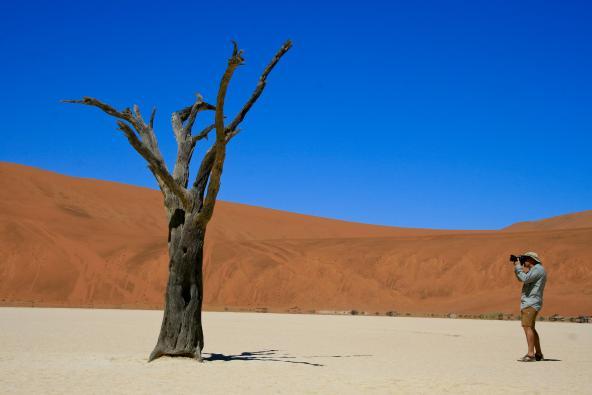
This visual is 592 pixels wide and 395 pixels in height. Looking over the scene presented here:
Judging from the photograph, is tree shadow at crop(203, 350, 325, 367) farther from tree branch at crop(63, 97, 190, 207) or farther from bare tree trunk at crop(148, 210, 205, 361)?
tree branch at crop(63, 97, 190, 207)

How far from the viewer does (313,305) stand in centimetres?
3522

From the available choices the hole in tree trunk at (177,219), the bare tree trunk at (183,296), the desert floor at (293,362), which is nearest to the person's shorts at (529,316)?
the desert floor at (293,362)

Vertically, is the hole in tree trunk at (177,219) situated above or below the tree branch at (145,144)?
below

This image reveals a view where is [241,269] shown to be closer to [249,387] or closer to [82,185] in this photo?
[249,387]

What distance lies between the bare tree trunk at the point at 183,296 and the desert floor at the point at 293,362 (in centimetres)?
28

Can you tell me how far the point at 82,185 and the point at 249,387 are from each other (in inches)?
2646

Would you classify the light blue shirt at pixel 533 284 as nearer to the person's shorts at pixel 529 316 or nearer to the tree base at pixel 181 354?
the person's shorts at pixel 529 316

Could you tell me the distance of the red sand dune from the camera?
113 feet

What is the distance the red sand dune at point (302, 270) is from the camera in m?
34.6

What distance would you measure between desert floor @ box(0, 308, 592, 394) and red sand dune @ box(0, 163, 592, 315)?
14.7 meters

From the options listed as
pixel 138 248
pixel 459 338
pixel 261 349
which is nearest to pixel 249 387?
pixel 261 349

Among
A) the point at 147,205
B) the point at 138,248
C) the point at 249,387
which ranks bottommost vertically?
the point at 249,387

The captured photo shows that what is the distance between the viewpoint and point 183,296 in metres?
11.8

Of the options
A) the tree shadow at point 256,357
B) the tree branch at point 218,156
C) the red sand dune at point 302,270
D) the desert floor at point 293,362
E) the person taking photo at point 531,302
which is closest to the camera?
the desert floor at point 293,362
